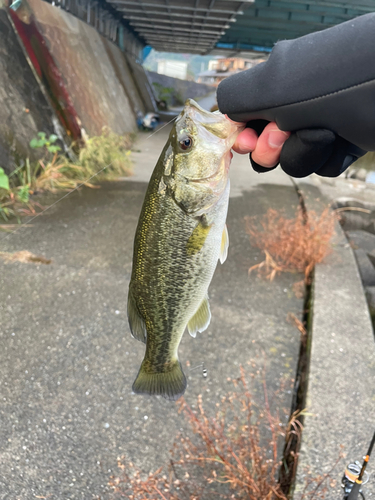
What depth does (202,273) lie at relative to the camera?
1189 mm

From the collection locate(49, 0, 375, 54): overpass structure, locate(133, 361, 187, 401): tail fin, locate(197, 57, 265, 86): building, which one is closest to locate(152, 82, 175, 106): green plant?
locate(197, 57, 265, 86): building

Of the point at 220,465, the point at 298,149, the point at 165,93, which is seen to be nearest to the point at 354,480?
the point at 220,465

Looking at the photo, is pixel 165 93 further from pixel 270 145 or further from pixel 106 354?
pixel 270 145

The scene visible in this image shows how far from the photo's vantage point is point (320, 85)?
83 cm

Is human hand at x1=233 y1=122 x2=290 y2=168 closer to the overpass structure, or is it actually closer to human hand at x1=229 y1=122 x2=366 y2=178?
human hand at x1=229 y1=122 x2=366 y2=178

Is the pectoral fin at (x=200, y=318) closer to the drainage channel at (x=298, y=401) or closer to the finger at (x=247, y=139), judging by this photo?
the finger at (x=247, y=139)

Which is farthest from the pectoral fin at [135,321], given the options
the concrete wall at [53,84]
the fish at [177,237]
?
the concrete wall at [53,84]

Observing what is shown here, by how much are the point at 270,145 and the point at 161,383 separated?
88cm

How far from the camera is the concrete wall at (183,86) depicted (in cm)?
167

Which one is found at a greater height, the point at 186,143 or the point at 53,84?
the point at 186,143

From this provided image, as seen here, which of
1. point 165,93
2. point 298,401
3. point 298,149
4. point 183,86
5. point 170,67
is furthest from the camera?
point 170,67

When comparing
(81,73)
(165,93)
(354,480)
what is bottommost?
(354,480)

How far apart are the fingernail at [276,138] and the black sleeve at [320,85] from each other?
0.12 meters

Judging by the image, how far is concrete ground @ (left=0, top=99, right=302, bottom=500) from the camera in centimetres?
168
